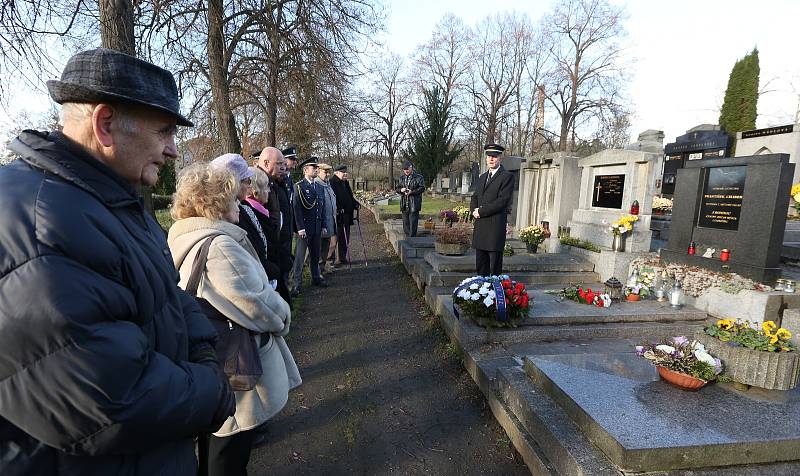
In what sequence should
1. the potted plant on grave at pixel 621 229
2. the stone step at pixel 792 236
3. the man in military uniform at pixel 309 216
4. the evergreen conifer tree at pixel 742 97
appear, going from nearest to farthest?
the man in military uniform at pixel 309 216 → the potted plant on grave at pixel 621 229 → the stone step at pixel 792 236 → the evergreen conifer tree at pixel 742 97

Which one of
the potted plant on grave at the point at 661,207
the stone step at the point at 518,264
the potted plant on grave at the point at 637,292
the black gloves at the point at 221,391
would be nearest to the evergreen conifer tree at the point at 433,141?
the potted plant on grave at the point at 661,207

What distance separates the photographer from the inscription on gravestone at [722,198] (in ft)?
18.5

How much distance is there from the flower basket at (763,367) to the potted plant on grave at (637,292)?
2413 mm

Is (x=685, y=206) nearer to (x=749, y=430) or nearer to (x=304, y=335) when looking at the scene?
(x=749, y=430)

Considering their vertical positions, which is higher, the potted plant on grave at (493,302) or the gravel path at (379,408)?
the potted plant on grave at (493,302)

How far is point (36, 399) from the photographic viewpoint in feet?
2.83

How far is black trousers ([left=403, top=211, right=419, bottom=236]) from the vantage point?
992cm

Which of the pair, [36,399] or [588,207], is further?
[588,207]

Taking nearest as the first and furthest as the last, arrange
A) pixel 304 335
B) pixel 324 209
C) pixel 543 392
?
1. pixel 543 392
2. pixel 304 335
3. pixel 324 209

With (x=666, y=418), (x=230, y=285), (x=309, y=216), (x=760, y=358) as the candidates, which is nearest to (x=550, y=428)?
(x=666, y=418)

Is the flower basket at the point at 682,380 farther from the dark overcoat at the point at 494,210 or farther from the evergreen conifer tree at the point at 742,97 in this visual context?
the evergreen conifer tree at the point at 742,97

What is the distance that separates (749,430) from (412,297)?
15.0 feet

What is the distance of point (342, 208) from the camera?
8258 mm

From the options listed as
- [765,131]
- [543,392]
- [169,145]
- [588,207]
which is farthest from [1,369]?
[765,131]
